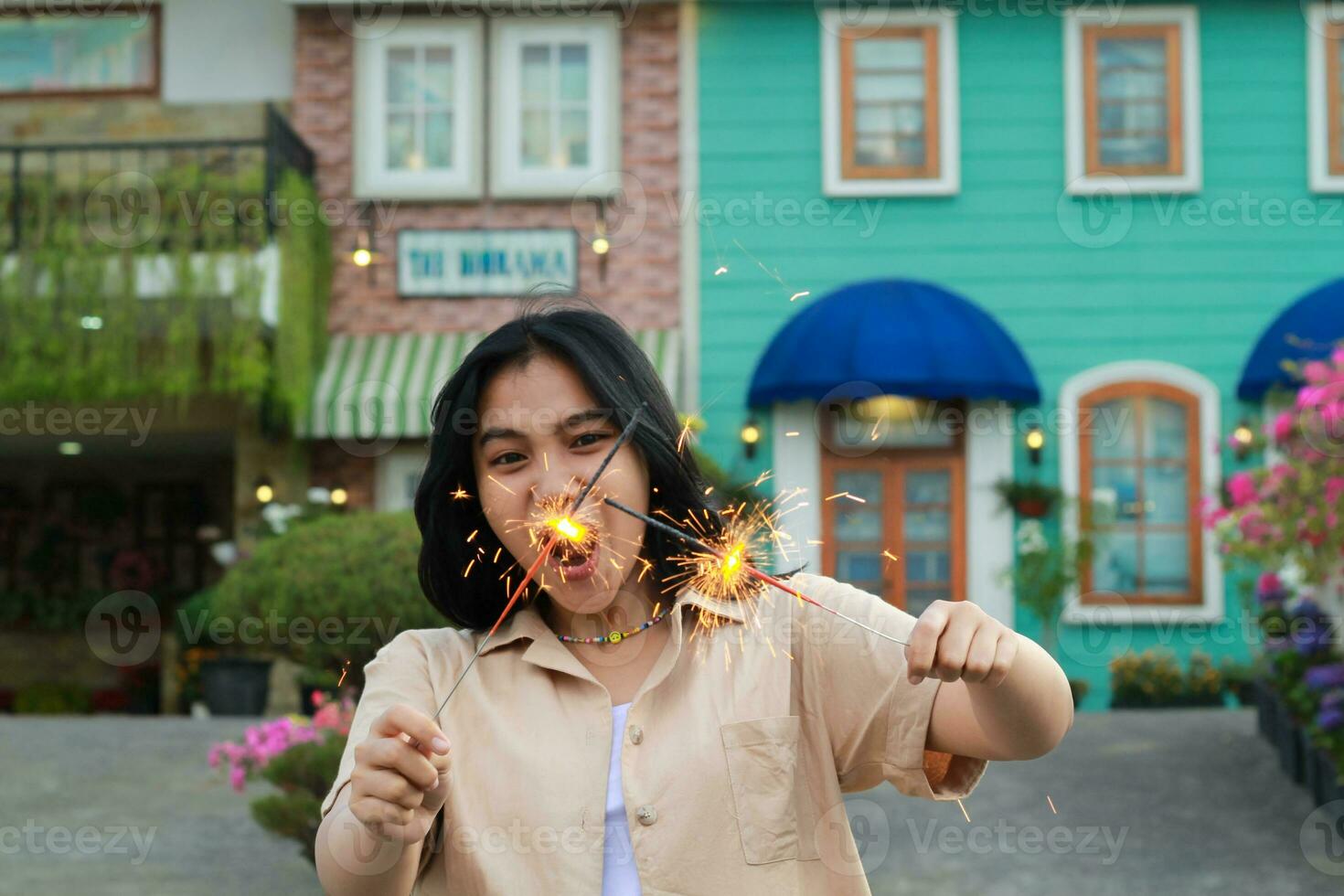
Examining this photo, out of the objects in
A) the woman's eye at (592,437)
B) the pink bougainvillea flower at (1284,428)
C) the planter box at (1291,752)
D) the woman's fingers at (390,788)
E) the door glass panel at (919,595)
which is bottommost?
the planter box at (1291,752)

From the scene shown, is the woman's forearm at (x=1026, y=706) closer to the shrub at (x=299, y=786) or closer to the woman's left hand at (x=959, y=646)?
the woman's left hand at (x=959, y=646)

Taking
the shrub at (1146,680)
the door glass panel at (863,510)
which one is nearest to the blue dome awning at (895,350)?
the door glass panel at (863,510)

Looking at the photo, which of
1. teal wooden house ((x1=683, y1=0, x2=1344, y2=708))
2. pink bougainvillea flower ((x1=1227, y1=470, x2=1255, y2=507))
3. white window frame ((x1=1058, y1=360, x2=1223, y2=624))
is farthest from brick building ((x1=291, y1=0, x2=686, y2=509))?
pink bougainvillea flower ((x1=1227, y1=470, x2=1255, y2=507))

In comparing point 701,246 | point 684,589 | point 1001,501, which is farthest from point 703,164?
point 684,589

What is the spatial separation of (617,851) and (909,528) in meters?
8.66

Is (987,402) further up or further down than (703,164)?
further down

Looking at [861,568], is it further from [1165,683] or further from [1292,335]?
[1292,335]

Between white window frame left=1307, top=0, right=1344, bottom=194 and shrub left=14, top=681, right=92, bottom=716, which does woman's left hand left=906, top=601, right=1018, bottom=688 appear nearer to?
white window frame left=1307, top=0, right=1344, bottom=194

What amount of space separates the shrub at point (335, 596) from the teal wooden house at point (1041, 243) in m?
5.07

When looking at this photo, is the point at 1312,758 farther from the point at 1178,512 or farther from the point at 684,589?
the point at 684,589

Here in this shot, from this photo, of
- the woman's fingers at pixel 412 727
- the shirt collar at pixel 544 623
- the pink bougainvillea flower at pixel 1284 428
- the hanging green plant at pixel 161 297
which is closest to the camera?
the woman's fingers at pixel 412 727

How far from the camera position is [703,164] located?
33.6 feet

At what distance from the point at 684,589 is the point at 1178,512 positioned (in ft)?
29.5

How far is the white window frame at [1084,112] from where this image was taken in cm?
1005
